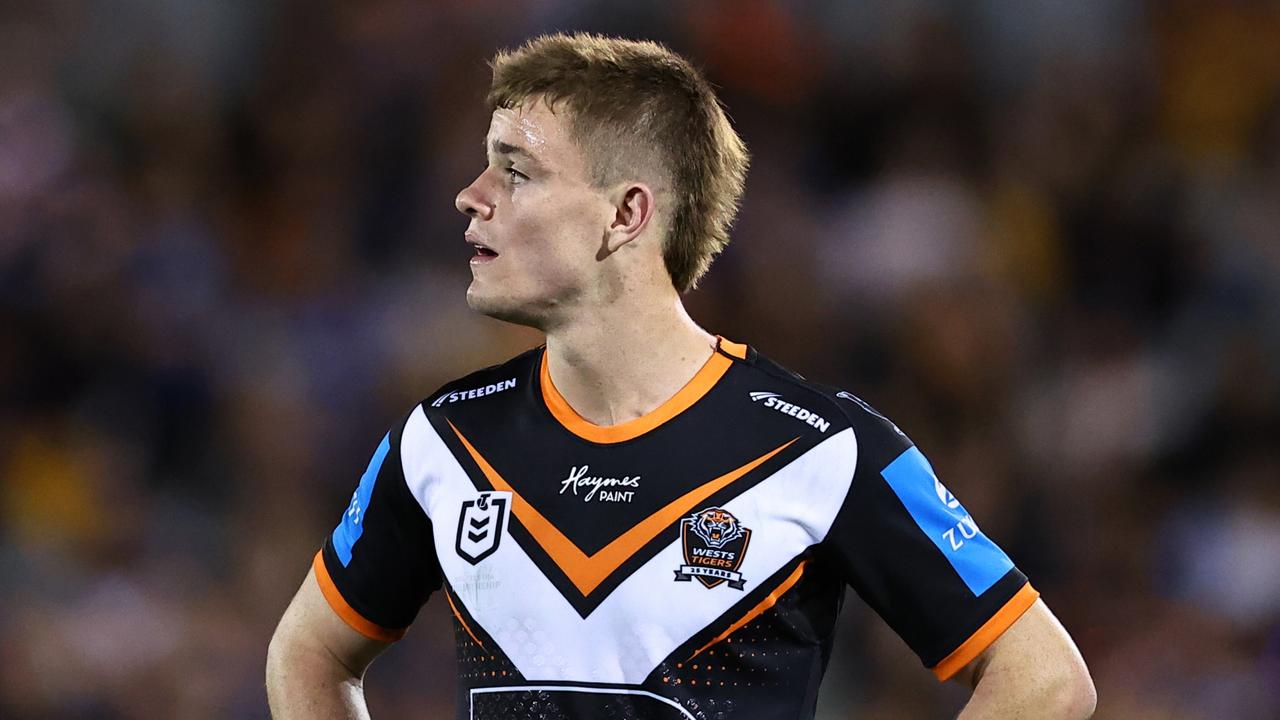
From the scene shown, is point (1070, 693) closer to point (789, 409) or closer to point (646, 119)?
point (789, 409)

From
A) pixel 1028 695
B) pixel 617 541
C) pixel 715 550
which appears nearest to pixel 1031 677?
pixel 1028 695

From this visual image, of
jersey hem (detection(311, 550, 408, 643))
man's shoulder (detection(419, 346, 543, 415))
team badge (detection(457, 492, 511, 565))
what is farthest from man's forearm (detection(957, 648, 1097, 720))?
jersey hem (detection(311, 550, 408, 643))

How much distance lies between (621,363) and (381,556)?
26.4 inches

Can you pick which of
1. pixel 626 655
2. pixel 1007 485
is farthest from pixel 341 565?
pixel 1007 485

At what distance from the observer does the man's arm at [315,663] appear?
3.66 metres

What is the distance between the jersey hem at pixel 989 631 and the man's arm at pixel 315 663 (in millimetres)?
1256

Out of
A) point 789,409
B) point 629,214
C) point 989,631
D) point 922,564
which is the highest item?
point 629,214

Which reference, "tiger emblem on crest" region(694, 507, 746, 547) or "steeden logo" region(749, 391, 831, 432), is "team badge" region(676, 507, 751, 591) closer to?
"tiger emblem on crest" region(694, 507, 746, 547)

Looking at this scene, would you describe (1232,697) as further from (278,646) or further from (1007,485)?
(278,646)

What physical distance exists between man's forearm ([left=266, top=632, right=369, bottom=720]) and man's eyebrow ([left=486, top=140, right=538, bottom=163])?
115 cm

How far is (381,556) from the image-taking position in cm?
363

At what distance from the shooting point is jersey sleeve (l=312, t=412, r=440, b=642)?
11.9 feet

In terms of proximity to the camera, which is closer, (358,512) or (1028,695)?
(1028,695)

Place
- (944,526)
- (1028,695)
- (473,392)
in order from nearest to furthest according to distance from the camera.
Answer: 1. (1028,695)
2. (944,526)
3. (473,392)
